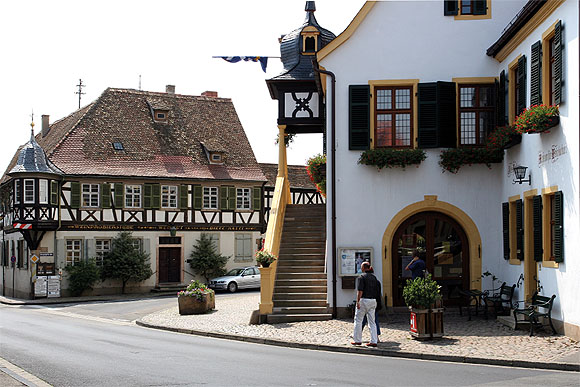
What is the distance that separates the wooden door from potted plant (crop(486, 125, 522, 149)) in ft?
83.0

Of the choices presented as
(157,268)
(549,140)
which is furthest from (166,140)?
(549,140)

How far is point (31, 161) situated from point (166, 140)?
320 inches

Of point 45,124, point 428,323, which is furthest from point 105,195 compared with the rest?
point 428,323

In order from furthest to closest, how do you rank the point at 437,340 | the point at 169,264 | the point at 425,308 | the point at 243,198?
the point at 243,198, the point at 169,264, the point at 437,340, the point at 425,308

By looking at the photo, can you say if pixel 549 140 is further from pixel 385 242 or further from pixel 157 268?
pixel 157 268

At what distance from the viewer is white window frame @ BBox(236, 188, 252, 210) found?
42.9 m

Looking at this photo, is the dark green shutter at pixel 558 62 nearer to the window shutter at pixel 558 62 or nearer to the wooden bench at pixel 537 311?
the window shutter at pixel 558 62

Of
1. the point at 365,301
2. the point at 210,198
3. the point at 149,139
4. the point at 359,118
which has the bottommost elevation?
the point at 365,301

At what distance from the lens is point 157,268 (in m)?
40.1

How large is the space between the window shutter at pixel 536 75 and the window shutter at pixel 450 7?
12.5 ft

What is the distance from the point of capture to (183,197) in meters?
40.9

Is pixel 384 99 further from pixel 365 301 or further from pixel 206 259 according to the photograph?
pixel 206 259

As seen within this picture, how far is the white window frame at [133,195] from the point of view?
130ft

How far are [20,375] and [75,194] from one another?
2764cm
